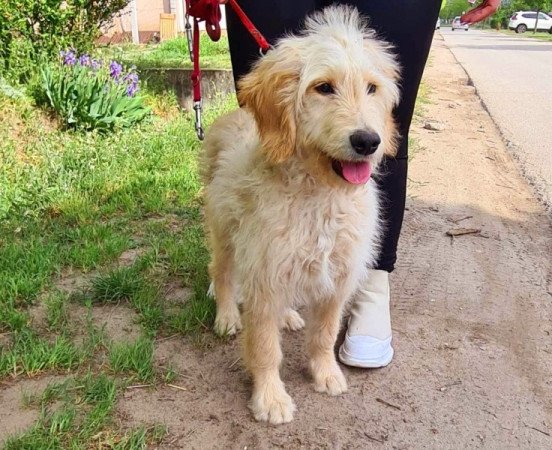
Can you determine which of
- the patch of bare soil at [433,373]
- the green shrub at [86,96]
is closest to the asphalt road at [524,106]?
the patch of bare soil at [433,373]

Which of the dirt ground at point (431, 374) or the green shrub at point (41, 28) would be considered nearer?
the dirt ground at point (431, 374)

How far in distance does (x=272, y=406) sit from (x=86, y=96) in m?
4.11

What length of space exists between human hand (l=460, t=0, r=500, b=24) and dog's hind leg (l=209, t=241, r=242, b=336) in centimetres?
154

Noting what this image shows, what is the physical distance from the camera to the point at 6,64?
5.91 m

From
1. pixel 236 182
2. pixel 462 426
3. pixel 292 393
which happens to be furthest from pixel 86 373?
pixel 462 426

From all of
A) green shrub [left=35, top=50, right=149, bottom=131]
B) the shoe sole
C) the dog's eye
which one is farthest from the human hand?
green shrub [left=35, top=50, right=149, bottom=131]

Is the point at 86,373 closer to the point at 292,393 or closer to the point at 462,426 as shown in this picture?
the point at 292,393

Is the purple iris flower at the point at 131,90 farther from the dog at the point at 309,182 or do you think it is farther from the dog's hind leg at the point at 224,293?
the dog at the point at 309,182

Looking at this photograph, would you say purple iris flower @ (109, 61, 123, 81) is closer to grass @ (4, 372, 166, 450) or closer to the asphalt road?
the asphalt road

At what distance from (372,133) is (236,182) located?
2.15 feet

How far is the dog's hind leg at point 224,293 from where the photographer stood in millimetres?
2836

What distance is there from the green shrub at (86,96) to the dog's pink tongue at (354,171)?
3944 mm

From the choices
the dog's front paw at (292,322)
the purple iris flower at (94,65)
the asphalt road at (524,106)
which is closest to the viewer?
the dog's front paw at (292,322)

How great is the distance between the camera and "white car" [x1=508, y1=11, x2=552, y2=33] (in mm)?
54938
